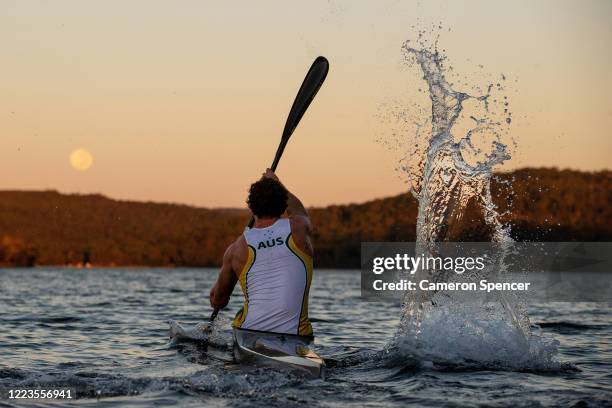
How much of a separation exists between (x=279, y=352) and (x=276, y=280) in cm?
74

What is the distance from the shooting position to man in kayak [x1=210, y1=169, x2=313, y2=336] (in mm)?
8938

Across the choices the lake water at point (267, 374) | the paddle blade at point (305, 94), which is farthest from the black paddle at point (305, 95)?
the lake water at point (267, 374)

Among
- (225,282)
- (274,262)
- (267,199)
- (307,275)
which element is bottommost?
(225,282)

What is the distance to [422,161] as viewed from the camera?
13.1 metres

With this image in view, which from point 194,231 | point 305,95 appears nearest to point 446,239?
point 305,95

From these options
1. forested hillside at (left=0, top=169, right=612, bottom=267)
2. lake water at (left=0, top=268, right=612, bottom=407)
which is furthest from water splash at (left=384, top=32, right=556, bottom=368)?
forested hillside at (left=0, top=169, right=612, bottom=267)

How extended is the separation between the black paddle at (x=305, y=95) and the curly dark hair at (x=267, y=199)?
9.68 ft

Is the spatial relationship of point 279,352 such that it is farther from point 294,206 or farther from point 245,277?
point 294,206

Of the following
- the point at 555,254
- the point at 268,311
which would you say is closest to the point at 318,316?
the point at 268,311

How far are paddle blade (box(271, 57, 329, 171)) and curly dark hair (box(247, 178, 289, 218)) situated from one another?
116 inches

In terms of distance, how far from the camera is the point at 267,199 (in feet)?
29.4

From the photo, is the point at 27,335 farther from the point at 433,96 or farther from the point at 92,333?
the point at 433,96

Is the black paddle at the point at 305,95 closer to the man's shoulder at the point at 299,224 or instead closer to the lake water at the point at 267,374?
the lake water at the point at 267,374

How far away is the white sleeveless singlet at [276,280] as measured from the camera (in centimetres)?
893
